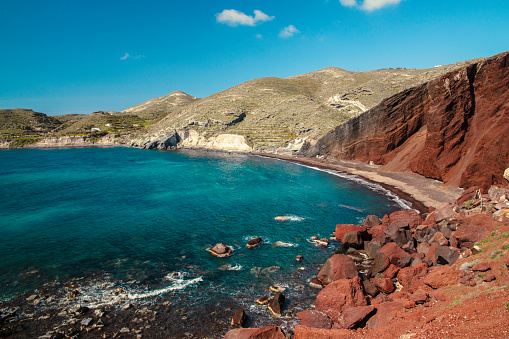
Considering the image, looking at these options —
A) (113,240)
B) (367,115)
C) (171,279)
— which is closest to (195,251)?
(171,279)

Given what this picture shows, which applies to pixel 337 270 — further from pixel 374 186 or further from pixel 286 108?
pixel 286 108

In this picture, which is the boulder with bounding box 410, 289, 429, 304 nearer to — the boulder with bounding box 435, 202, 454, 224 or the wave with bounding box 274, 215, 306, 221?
the boulder with bounding box 435, 202, 454, 224

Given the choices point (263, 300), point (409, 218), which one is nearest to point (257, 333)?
point (263, 300)

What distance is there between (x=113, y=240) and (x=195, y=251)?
30.1 feet

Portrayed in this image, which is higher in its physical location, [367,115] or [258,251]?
[367,115]

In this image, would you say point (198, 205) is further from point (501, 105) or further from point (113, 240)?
point (501, 105)

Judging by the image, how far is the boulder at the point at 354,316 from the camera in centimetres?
1522

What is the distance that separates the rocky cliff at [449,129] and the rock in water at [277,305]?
98.8 feet

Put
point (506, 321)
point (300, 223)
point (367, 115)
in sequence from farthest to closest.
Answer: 1. point (367, 115)
2. point (300, 223)
3. point (506, 321)

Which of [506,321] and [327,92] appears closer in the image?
[506,321]

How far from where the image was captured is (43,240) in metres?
27.2

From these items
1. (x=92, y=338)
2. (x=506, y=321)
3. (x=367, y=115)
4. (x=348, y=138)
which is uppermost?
(x=367, y=115)

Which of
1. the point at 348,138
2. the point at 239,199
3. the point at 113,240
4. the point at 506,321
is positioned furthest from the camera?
the point at 348,138

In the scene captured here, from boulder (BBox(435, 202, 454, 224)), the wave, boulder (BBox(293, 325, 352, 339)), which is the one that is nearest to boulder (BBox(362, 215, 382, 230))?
boulder (BBox(435, 202, 454, 224))
